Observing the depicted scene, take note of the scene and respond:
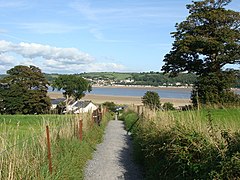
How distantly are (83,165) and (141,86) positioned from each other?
519 feet

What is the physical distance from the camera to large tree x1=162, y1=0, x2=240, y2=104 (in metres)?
33.2

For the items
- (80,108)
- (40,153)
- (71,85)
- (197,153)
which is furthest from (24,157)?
(71,85)

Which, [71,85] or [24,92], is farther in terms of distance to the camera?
[71,85]

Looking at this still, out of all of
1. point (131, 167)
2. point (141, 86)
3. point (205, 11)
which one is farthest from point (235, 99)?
point (141, 86)

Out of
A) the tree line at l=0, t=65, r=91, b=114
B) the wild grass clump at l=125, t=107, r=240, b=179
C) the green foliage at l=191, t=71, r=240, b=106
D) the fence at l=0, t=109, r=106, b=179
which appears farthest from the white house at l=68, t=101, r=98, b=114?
the green foliage at l=191, t=71, r=240, b=106

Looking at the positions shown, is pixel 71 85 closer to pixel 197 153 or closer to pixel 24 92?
pixel 24 92

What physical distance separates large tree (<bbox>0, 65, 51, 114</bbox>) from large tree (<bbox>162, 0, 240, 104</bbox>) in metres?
31.9

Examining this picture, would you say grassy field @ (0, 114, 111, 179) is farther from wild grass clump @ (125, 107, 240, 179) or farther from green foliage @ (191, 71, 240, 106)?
green foliage @ (191, 71, 240, 106)

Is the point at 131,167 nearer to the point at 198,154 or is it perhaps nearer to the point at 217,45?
the point at 198,154

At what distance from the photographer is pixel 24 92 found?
6244 cm

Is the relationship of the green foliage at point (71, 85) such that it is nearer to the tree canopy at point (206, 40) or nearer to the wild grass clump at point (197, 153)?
the tree canopy at point (206, 40)

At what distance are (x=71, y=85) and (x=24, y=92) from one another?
935 inches

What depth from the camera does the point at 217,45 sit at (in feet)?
107

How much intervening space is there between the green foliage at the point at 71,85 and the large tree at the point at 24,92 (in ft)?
61.8
